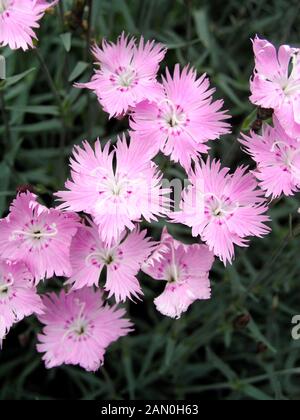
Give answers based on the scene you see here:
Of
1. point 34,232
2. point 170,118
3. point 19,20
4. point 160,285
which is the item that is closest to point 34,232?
point 34,232

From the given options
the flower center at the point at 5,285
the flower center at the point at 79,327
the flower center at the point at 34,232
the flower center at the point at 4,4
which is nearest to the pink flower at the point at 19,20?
the flower center at the point at 4,4

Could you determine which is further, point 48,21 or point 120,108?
point 48,21

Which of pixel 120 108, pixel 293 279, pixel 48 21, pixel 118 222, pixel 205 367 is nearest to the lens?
pixel 118 222

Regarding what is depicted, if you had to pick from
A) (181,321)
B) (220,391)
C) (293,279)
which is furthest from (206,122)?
(220,391)

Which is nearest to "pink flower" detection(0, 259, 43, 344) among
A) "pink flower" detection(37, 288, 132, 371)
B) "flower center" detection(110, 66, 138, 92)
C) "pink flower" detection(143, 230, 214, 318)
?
"pink flower" detection(37, 288, 132, 371)

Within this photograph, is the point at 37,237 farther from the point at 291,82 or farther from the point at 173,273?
the point at 291,82

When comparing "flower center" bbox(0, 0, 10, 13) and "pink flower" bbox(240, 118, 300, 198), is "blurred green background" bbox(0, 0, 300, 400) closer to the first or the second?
"flower center" bbox(0, 0, 10, 13)

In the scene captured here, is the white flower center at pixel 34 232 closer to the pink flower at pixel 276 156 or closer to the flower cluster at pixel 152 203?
the flower cluster at pixel 152 203

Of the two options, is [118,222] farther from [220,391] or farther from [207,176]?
[220,391]
